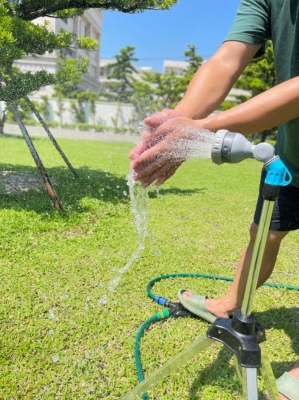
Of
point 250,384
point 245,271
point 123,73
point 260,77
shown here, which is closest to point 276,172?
point 250,384

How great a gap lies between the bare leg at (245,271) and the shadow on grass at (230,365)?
0.20 m

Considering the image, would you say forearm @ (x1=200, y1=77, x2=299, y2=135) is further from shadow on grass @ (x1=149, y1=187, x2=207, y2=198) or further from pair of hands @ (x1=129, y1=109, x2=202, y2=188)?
shadow on grass @ (x1=149, y1=187, x2=207, y2=198)

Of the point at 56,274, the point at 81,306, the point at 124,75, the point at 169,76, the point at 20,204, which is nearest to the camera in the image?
the point at 81,306

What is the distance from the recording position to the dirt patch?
15.1 feet

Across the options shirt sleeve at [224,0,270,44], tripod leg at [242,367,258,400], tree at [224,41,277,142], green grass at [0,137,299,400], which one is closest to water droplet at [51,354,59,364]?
green grass at [0,137,299,400]

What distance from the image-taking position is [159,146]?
994 millimetres

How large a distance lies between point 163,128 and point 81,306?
1487 millimetres

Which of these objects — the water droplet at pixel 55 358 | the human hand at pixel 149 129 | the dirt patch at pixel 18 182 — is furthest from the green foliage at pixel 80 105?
the human hand at pixel 149 129

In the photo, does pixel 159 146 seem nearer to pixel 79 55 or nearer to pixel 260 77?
pixel 260 77

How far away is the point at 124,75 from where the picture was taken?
115 feet

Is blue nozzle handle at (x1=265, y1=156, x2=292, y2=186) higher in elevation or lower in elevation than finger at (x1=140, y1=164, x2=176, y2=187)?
higher

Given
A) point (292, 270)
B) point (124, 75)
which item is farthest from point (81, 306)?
point (124, 75)

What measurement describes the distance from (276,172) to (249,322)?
443 mm

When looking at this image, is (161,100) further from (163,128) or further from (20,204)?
(163,128)
